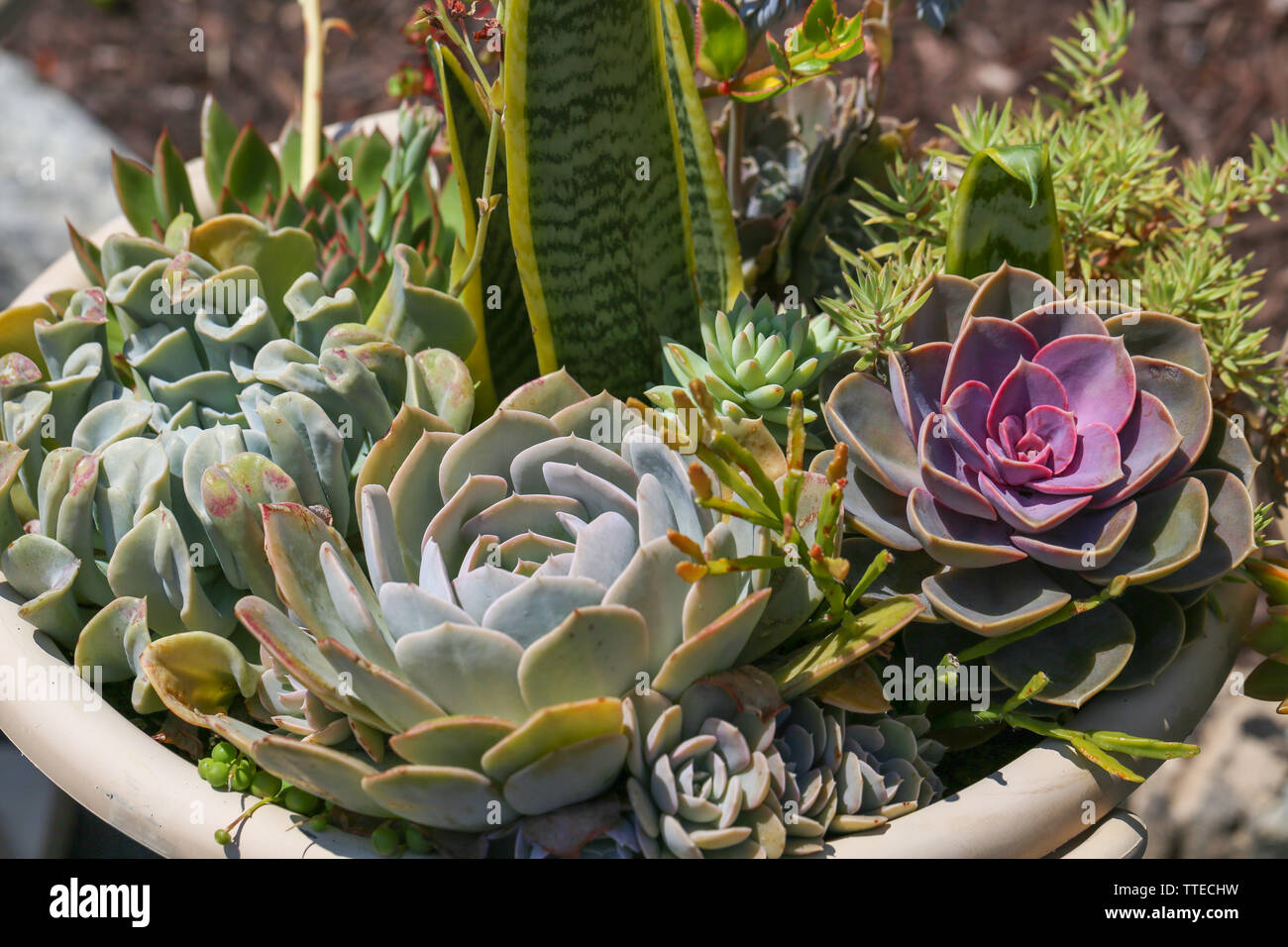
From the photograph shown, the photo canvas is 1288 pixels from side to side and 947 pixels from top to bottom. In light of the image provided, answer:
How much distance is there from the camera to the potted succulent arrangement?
669 mm

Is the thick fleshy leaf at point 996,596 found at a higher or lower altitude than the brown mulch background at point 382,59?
lower

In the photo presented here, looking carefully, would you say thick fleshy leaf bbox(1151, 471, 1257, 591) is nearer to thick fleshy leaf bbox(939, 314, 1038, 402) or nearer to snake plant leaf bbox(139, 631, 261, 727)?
thick fleshy leaf bbox(939, 314, 1038, 402)

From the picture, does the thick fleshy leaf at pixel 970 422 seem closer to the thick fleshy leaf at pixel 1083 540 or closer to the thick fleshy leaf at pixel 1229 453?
the thick fleshy leaf at pixel 1083 540

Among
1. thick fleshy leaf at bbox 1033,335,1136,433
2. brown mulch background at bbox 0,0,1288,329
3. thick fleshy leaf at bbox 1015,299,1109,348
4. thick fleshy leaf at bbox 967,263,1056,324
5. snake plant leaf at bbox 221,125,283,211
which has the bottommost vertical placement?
thick fleshy leaf at bbox 1033,335,1136,433

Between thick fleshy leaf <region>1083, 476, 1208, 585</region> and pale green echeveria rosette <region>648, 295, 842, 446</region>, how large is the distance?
8.8 inches

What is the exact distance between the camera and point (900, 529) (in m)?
0.78

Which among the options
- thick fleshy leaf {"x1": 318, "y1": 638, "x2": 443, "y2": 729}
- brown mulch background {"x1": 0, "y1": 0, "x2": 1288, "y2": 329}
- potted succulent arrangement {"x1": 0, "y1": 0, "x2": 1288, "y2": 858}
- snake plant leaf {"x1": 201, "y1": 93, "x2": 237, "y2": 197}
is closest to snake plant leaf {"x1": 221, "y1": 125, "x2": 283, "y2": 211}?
snake plant leaf {"x1": 201, "y1": 93, "x2": 237, "y2": 197}

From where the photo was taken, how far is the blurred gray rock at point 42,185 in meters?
1.77

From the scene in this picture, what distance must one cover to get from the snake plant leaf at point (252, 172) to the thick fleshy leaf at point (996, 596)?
75 centimetres

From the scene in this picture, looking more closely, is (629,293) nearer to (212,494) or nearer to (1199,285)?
(212,494)

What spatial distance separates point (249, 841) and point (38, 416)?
37cm

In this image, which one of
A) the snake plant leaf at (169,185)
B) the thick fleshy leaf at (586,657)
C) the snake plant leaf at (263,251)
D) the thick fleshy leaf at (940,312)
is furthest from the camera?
the snake plant leaf at (169,185)

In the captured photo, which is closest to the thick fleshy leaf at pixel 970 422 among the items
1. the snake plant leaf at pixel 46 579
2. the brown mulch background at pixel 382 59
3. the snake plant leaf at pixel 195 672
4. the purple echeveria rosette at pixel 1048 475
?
the purple echeveria rosette at pixel 1048 475

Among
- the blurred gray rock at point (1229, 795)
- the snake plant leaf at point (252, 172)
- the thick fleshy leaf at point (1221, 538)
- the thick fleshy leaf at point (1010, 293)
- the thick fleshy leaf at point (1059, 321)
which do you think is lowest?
the blurred gray rock at point (1229, 795)
